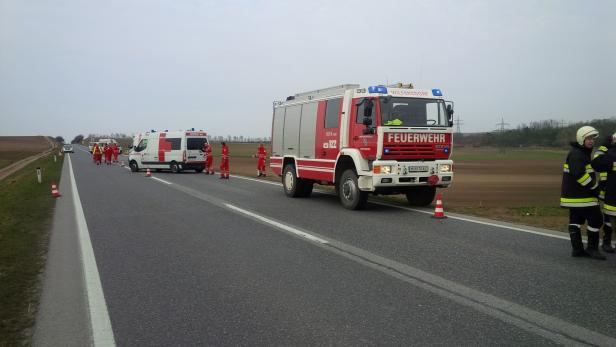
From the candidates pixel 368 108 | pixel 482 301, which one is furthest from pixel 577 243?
pixel 368 108

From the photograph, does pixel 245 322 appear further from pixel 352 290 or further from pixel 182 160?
pixel 182 160

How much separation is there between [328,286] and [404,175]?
19.5 feet

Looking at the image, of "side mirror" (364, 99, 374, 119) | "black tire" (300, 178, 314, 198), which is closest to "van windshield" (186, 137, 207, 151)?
"black tire" (300, 178, 314, 198)

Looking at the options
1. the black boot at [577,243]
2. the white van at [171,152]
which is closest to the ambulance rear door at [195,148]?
the white van at [171,152]

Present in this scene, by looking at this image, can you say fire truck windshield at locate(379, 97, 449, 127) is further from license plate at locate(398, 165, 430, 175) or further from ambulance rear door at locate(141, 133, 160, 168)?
ambulance rear door at locate(141, 133, 160, 168)

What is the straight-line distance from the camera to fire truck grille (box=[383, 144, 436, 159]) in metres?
10.8

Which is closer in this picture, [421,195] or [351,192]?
[351,192]

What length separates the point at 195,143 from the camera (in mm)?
27938

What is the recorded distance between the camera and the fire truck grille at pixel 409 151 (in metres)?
10.8

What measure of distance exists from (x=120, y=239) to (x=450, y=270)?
511 centimetres

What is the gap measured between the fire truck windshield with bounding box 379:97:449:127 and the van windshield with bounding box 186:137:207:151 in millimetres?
18623

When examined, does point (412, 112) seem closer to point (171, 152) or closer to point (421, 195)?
point (421, 195)

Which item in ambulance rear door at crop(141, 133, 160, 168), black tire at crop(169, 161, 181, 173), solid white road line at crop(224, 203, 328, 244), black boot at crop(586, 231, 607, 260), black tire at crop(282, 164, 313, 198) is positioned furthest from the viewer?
ambulance rear door at crop(141, 133, 160, 168)

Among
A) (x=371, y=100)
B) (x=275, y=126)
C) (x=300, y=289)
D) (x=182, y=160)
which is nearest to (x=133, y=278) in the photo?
(x=300, y=289)
